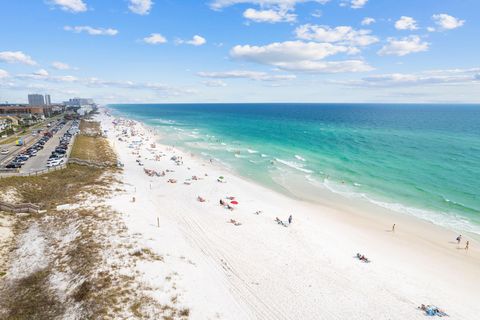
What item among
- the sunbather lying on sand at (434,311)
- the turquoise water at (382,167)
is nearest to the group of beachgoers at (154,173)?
the turquoise water at (382,167)

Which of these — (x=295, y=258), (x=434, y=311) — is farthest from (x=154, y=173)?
(x=434, y=311)

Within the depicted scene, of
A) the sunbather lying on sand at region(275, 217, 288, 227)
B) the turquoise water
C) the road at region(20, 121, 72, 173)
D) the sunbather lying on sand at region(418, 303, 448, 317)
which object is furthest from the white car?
the sunbather lying on sand at region(418, 303, 448, 317)

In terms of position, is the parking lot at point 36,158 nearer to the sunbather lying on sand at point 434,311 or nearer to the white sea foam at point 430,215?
the white sea foam at point 430,215

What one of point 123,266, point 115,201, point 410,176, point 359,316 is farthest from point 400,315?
point 410,176

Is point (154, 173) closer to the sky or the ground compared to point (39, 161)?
closer to the ground

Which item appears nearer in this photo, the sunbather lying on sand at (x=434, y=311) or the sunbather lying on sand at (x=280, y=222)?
the sunbather lying on sand at (x=434, y=311)

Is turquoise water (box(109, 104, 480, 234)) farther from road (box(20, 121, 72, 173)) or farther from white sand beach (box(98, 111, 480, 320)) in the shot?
road (box(20, 121, 72, 173))

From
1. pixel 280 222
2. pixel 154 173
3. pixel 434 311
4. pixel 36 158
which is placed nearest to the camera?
pixel 434 311

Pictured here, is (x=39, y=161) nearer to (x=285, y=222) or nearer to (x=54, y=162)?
(x=54, y=162)

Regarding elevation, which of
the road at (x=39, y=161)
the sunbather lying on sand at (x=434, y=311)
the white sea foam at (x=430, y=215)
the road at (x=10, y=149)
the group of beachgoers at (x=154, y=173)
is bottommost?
the sunbather lying on sand at (x=434, y=311)
